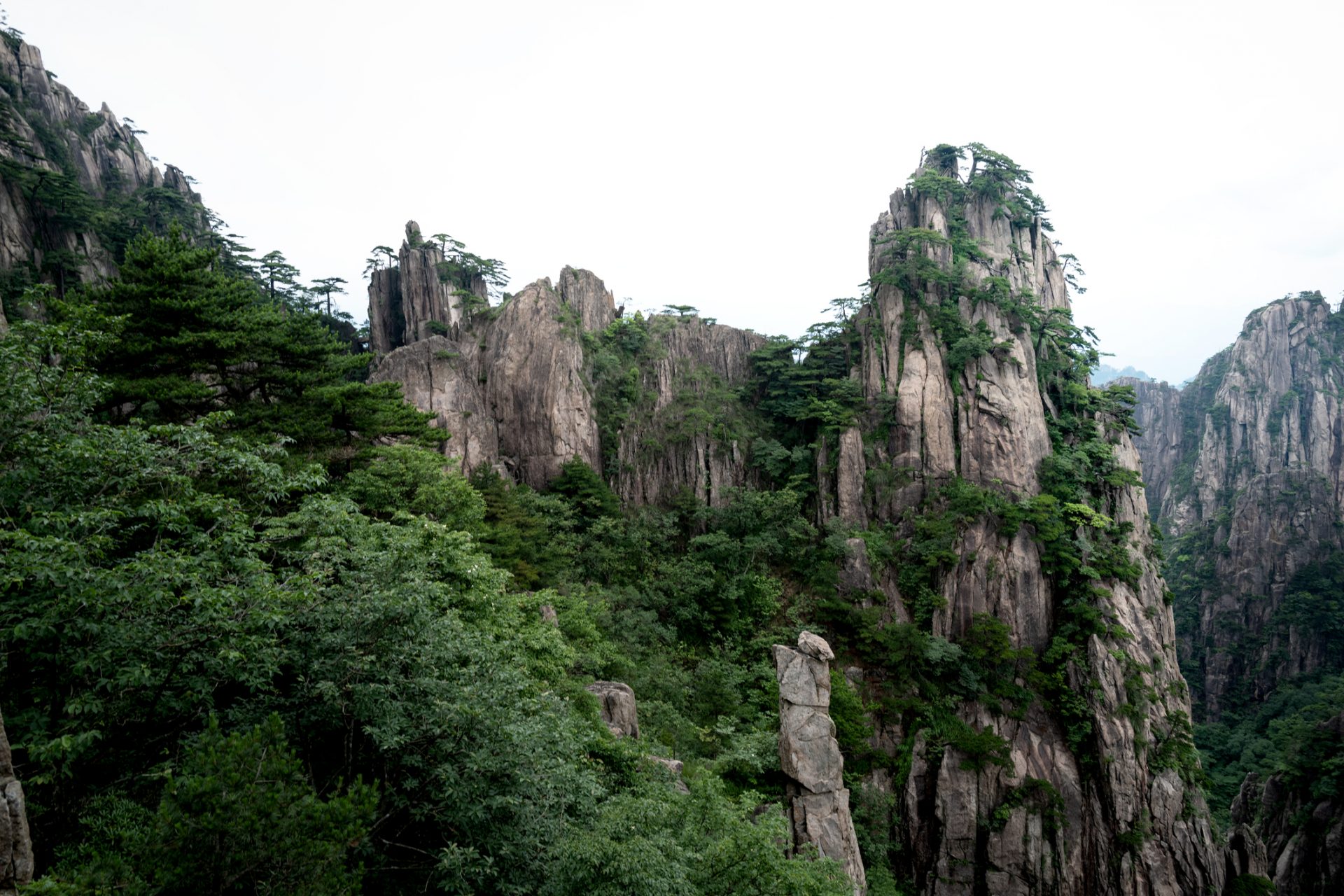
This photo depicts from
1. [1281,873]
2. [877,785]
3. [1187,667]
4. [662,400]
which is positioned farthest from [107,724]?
[1187,667]

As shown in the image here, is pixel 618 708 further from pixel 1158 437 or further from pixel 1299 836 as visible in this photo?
pixel 1158 437

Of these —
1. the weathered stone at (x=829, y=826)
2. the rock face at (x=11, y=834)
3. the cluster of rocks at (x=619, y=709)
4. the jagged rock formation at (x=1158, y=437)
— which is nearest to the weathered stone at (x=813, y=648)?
the weathered stone at (x=829, y=826)

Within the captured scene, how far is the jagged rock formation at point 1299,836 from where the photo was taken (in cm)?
2300

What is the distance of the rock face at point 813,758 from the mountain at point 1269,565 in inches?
818

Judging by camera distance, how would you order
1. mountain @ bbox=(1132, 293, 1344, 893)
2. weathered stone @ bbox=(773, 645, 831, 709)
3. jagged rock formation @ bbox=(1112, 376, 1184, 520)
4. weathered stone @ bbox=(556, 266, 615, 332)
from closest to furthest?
weathered stone @ bbox=(773, 645, 831, 709)
mountain @ bbox=(1132, 293, 1344, 893)
weathered stone @ bbox=(556, 266, 615, 332)
jagged rock formation @ bbox=(1112, 376, 1184, 520)

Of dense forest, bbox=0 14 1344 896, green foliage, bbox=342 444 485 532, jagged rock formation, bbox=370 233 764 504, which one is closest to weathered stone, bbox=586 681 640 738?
dense forest, bbox=0 14 1344 896

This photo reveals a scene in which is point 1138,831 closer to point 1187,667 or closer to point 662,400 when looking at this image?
point 662,400

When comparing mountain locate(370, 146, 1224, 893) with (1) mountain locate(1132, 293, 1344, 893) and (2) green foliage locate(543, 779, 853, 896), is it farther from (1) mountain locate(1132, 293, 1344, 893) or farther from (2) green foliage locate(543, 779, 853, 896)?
(2) green foliage locate(543, 779, 853, 896)

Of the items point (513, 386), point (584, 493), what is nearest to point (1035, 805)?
point (584, 493)

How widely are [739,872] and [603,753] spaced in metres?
3.99

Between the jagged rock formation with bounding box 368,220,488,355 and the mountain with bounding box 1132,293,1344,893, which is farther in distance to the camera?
the jagged rock formation with bounding box 368,220,488,355

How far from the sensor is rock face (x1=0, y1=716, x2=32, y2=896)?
4.31 meters

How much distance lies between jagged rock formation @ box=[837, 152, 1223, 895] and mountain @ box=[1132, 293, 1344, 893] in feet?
20.3

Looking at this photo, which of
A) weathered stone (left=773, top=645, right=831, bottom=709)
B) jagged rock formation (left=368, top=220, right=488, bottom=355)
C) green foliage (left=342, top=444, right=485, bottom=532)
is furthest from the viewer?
jagged rock formation (left=368, top=220, right=488, bottom=355)
